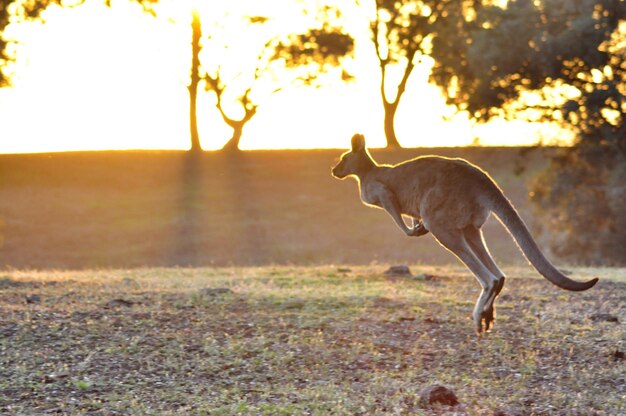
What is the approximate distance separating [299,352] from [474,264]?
183 cm

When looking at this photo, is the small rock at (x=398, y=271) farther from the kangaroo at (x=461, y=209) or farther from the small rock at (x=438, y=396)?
the small rock at (x=438, y=396)

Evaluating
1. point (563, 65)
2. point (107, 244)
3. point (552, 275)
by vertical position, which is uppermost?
point (563, 65)

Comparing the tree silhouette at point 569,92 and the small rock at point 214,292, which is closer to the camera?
the small rock at point 214,292

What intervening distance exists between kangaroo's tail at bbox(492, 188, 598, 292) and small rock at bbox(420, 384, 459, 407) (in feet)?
5.65

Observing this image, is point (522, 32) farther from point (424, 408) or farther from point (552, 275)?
point (424, 408)

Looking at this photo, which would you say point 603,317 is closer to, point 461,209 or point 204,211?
point 461,209

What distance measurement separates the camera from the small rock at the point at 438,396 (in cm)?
725

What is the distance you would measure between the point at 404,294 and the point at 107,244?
21920mm

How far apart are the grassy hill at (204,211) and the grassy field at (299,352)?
17258 millimetres

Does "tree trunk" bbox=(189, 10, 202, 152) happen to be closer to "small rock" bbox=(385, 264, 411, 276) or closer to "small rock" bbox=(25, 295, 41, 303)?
"small rock" bbox=(385, 264, 411, 276)

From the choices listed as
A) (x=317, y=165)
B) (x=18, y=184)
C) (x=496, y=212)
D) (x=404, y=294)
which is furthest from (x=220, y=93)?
(x=496, y=212)

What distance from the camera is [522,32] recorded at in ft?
90.8

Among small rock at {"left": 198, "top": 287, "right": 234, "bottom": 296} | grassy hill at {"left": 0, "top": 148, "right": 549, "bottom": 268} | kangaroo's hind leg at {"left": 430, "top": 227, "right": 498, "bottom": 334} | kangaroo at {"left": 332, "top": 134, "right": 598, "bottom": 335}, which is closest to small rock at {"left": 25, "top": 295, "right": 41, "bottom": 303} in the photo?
small rock at {"left": 198, "top": 287, "right": 234, "bottom": 296}

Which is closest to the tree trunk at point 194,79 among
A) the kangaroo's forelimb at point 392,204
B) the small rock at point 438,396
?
the kangaroo's forelimb at point 392,204
